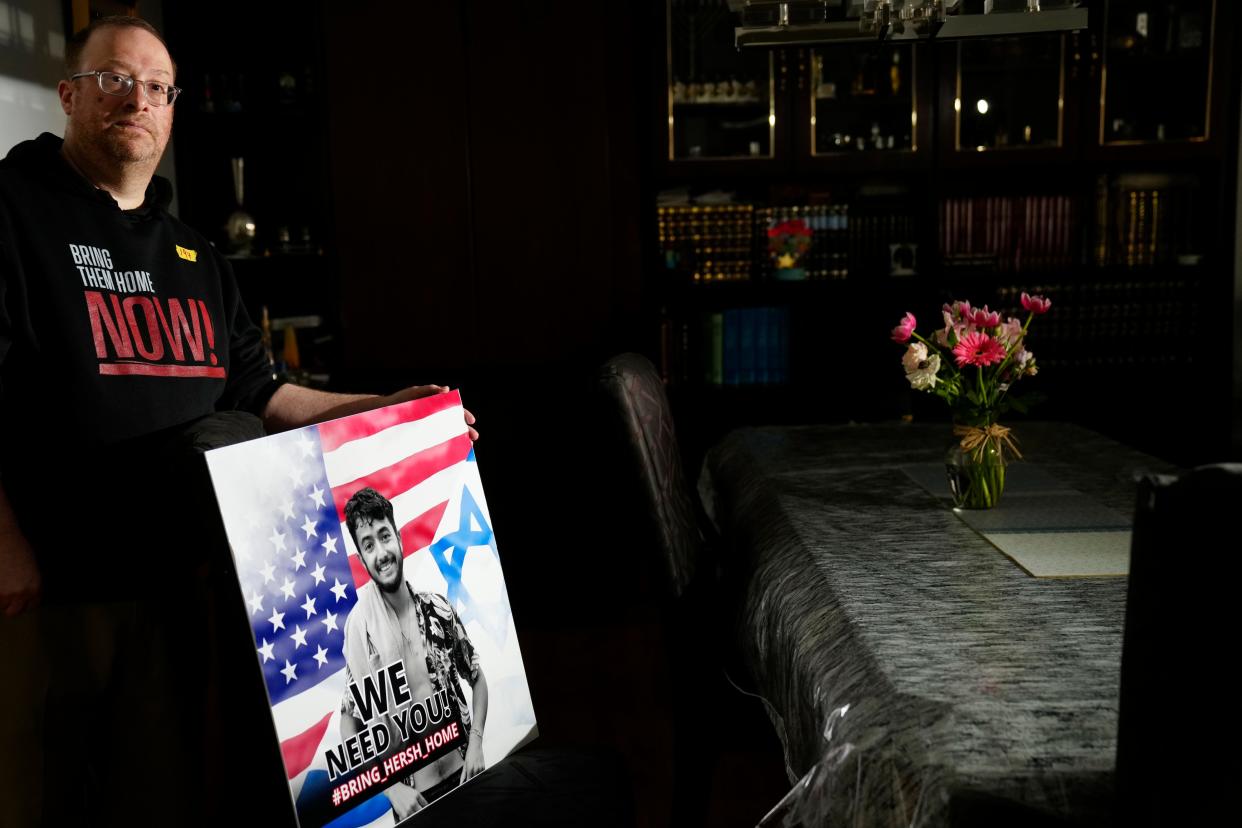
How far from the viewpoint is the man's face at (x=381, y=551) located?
52.5 inches

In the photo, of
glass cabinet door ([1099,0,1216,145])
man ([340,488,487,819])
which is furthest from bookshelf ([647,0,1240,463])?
man ([340,488,487,819])

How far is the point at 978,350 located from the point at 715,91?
206 cm

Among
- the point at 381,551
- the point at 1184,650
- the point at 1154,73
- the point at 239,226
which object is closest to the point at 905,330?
the point at 381,551

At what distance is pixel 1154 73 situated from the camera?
146 inches

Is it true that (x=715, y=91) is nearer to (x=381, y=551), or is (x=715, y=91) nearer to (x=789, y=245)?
(x=789, y=245)

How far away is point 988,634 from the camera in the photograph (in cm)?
137

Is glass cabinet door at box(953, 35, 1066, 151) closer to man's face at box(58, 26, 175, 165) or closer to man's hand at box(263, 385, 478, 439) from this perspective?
man's hand at box(263, 385, 478, 439)

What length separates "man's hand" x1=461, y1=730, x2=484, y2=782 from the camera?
54.6 inches

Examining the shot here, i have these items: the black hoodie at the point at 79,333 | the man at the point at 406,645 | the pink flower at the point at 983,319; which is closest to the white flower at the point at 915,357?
the pink flower at the point at 983,319

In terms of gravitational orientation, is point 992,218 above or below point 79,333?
above

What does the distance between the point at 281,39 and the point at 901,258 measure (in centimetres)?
238

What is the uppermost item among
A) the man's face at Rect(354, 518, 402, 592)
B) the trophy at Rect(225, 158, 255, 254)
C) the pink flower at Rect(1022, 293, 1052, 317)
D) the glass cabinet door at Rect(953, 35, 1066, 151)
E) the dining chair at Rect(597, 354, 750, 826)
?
the glass cabinet door at Rect(953, 35, 1066, 151)

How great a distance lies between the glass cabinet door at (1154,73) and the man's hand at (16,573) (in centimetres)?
352

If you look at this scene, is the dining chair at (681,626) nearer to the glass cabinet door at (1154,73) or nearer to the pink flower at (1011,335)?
the pink flower at (1011,335)
